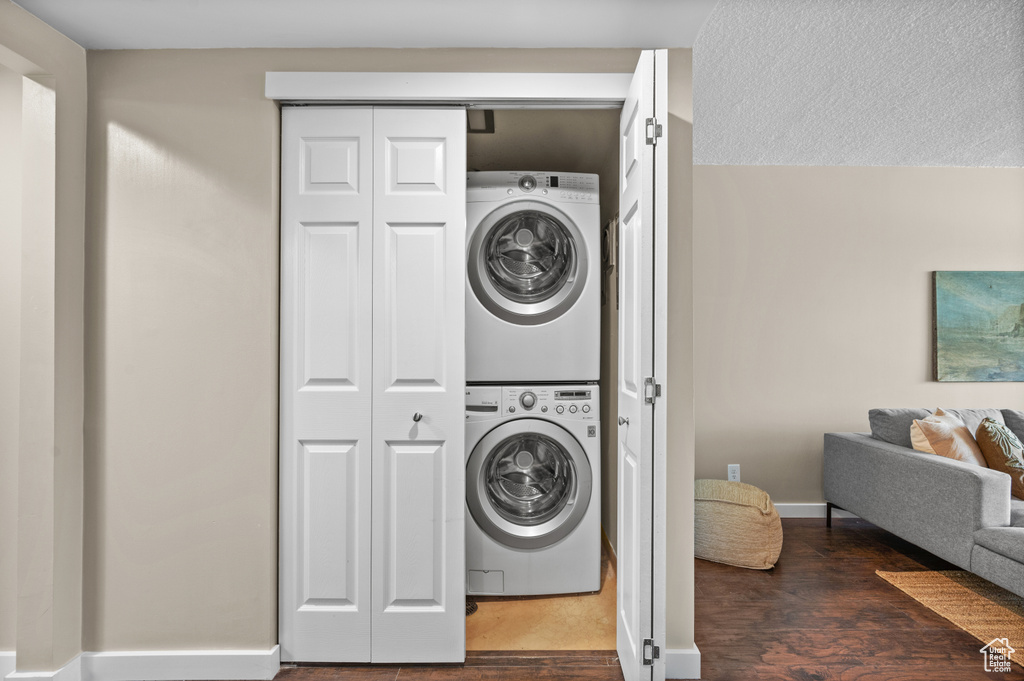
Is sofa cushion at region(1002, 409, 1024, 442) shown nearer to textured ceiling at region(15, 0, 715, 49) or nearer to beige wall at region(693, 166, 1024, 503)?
beige wall at region(693, 166, 1024, 503)

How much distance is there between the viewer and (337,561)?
6.44ft

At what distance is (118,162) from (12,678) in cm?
171

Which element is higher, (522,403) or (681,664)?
(522,403)

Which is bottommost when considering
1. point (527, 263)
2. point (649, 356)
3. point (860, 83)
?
point (649, 356)

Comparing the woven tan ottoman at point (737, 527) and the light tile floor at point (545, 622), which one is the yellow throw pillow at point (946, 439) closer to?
the woven tan ottoman at point (737, 527)

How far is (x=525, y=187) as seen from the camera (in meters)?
2.57

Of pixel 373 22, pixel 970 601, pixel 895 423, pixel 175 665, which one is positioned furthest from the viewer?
pixel 895 423

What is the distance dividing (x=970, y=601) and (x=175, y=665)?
3.23 meters

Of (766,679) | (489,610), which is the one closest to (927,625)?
(766,679)

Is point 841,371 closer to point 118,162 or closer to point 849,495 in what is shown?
point 849,495

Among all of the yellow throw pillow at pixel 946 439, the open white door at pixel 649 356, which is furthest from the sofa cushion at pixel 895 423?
the open white door at pixel 649 356

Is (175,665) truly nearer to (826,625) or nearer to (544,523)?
(544,523)

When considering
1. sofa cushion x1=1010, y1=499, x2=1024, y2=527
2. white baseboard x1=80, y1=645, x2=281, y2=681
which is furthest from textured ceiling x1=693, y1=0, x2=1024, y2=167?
white baseboard x1=80, y1=645, x2=281, y2=681

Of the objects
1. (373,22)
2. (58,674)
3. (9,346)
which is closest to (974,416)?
(373,22)
